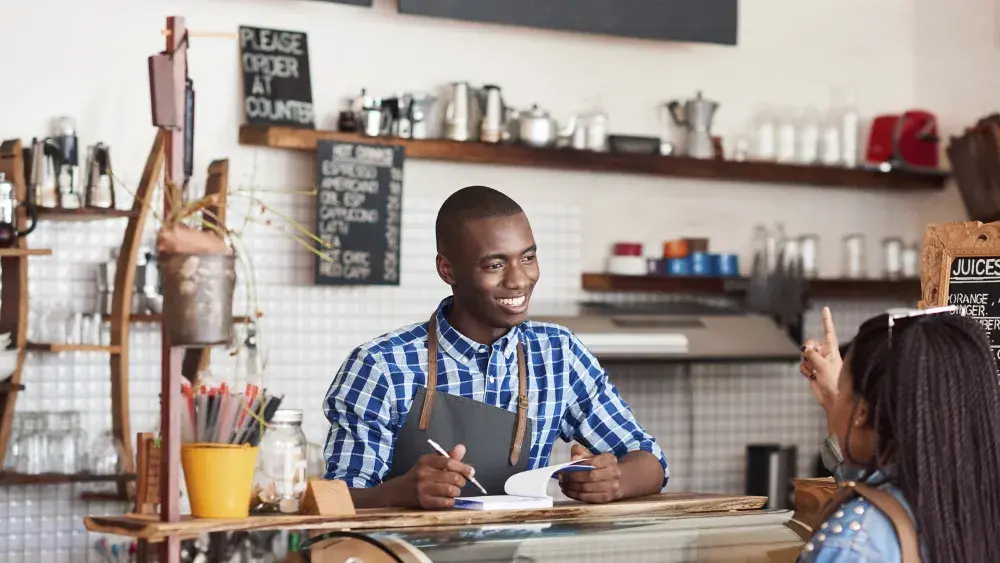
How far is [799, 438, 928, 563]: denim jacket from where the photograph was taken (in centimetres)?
169

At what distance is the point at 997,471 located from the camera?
68.9 inches

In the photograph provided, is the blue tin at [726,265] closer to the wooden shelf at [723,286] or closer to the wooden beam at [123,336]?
the wooden shelf at [723,286]

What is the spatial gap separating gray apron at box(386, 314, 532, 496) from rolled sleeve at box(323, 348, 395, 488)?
1.9 inches

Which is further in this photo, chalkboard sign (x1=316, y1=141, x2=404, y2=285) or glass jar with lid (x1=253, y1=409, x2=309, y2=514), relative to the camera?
chalkboard sign (x1=316, y1=141, x2=404, y2=285)

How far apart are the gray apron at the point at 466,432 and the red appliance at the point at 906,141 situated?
414 centimetres

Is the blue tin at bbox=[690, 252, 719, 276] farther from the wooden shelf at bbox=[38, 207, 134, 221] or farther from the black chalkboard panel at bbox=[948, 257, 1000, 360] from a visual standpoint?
the black chalkboard panel at bbox=[948, 257, 1000, 360]

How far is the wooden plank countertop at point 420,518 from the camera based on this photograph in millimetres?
1942

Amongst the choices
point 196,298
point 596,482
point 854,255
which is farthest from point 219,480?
point 854,255

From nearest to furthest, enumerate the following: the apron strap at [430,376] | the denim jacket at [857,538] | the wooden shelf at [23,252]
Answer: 1. the denim jacket at [857,538]
2. the apron strap at [430,376]
3. the wooden shelf at [23,252]

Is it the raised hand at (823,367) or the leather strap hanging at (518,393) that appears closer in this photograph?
the raised hand at (823,367)

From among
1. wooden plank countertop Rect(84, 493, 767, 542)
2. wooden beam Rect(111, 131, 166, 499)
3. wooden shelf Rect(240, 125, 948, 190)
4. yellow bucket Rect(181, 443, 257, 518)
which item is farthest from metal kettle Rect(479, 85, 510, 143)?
yellow bucket Rect(181, 443, 257, 518)

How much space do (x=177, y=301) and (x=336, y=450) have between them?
0.84 metres

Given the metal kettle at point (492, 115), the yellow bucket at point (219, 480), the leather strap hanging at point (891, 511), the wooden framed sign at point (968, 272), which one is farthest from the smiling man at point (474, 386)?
the metal kettle at point (492, 115)

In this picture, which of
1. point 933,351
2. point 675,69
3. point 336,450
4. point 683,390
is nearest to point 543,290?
point 683,390
